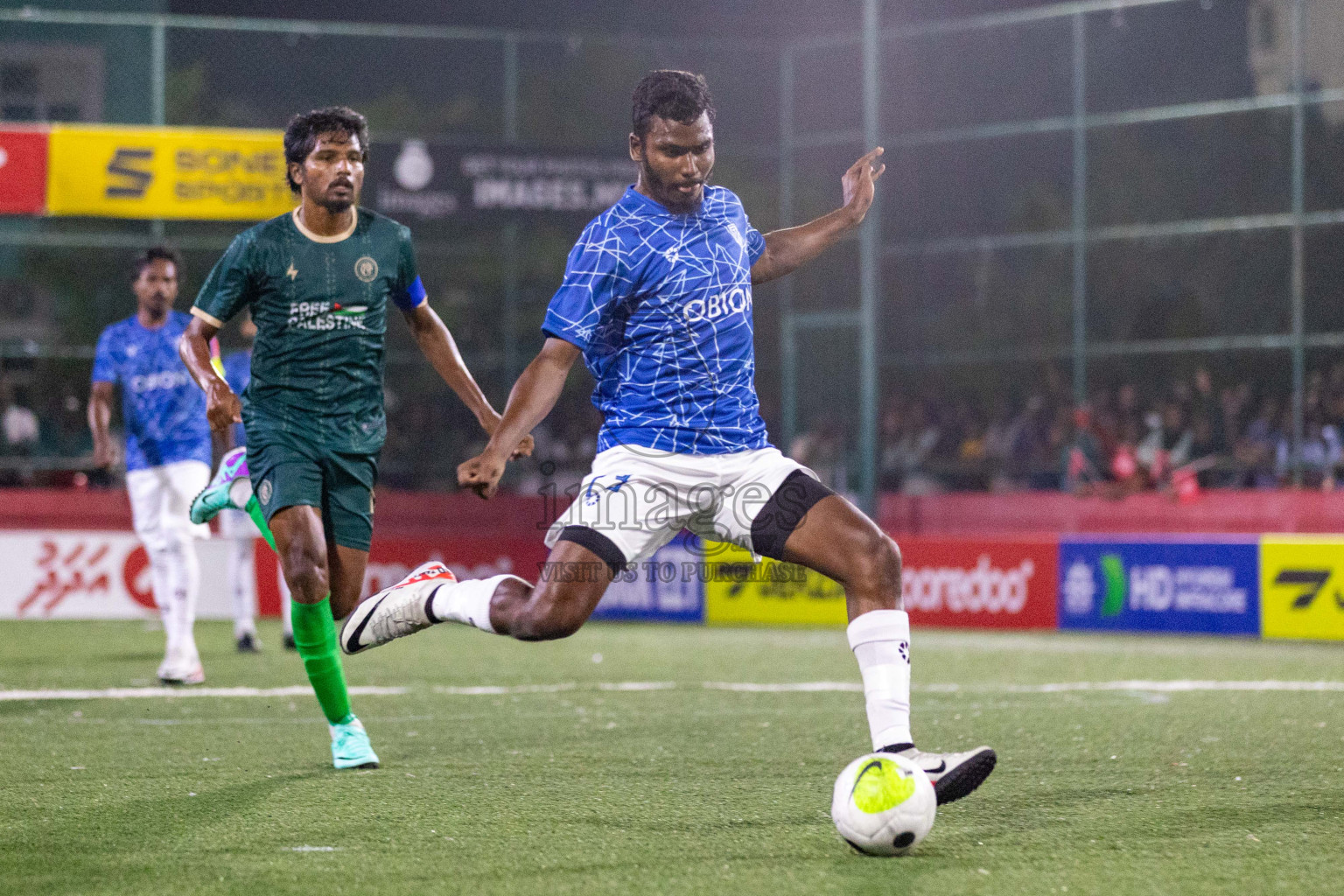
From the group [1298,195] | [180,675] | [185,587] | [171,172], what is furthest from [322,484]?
[1298,195]

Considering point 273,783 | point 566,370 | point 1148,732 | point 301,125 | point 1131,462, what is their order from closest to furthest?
1. point 566,370
2. point 273,783
3. point 301,125
4. point 1148,732
5. point 1131,462

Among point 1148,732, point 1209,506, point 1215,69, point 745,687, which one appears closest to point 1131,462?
point 1209,506

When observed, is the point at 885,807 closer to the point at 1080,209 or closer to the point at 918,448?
the point at 918,448

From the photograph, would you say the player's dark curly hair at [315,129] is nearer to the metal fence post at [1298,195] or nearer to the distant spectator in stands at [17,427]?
the distant spectator in stands at [17,427]

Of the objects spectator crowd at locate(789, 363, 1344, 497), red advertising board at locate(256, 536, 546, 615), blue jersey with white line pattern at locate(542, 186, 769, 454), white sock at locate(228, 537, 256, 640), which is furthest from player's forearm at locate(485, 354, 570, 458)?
spectator crowd at locate(789, 363, 1344, 497)

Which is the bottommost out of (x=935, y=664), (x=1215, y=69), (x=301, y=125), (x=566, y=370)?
(x=935, y=664)

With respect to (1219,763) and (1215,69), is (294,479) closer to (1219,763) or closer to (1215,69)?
(1219,763)

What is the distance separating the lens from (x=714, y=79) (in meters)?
24.0

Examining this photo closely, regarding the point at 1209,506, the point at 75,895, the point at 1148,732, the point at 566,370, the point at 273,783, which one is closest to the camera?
the point at 75,895

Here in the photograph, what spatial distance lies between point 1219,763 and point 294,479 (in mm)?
3672

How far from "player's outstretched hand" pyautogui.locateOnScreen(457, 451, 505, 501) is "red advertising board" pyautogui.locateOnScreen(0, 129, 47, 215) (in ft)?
52.8

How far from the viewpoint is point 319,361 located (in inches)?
254

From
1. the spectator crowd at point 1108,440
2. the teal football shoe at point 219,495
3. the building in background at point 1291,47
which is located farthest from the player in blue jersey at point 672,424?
the building in background at point 1291,47

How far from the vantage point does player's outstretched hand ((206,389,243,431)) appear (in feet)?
19.4
